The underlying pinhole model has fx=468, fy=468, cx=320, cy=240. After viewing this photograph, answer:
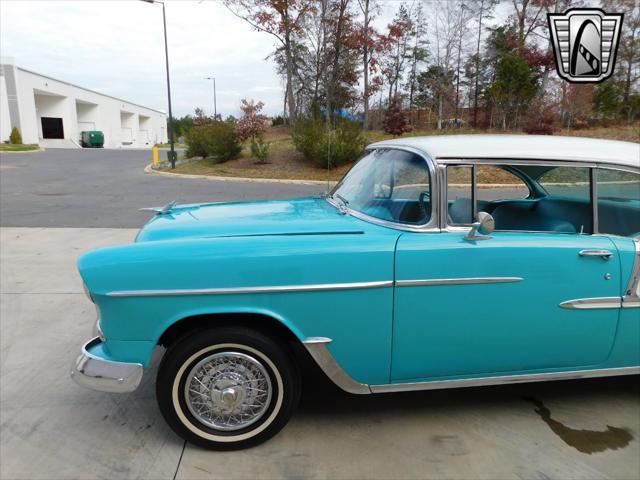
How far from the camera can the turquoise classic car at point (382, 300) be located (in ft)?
7.55

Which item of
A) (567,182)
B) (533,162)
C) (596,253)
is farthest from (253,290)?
(567,182)

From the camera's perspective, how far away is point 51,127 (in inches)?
1983

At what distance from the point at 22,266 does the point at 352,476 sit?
5.10 metres

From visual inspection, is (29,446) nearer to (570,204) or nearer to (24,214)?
(570,204)

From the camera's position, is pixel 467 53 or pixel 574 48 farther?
pixel 467 53

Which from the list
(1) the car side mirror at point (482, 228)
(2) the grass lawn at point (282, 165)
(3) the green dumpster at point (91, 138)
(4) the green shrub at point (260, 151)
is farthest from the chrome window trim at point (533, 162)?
(3) the green dumpster at point (91, 138)

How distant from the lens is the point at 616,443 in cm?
255

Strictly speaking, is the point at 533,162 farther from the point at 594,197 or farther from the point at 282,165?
the point at 282,165

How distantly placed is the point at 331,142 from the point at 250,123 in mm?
5269

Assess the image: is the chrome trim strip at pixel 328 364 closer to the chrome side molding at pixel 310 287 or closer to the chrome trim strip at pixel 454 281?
the chrome side molding at pixel 310 287

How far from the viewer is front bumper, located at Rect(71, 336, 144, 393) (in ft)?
7.61

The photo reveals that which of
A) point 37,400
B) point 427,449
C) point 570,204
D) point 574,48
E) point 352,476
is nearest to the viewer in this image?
point 352,476

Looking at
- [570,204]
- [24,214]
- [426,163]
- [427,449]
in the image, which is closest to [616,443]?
[427,449]

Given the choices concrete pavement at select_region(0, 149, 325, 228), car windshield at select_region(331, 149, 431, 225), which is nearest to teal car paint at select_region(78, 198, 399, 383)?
car windshield at select_region(331, 149, 431, 225)
